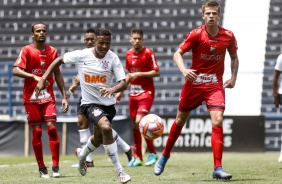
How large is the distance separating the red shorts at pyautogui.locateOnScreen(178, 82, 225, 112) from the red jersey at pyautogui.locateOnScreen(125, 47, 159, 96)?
3.48 meters

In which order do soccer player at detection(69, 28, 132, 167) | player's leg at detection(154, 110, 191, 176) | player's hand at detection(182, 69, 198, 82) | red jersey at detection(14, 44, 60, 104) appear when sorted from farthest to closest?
soccer player at detection(69, 28, 132, 167), red jersey at detection(14, 44, 60, 104), player's leg at detection(154, 110, 191, 176), player's hand at detection(182, 69, 198, 82)

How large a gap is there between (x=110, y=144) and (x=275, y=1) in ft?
51.8

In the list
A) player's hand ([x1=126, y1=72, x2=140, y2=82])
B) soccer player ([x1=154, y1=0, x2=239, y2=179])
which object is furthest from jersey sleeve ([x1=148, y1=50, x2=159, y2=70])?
soccer player ([x1=154, y1=0, x2=239, y2=179])

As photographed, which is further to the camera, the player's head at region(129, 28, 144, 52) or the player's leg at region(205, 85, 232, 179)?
the player's head at region(129, 28, 144, 52)

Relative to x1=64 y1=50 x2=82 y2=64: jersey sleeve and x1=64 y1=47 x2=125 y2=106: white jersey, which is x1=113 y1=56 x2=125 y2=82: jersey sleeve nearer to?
x1=64 y1=47 x2=125 y2=106: white jersey

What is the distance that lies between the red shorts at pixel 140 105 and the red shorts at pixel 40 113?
9.41ft

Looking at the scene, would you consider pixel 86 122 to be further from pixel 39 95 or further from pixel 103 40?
pixel 103 40

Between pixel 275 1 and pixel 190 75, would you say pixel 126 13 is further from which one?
pixel 190 75

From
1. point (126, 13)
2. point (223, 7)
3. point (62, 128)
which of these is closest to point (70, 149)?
point (62, 128)

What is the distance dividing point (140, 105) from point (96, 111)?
163 inches

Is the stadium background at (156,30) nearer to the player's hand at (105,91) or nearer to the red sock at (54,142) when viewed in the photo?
the red sock at (54,142)

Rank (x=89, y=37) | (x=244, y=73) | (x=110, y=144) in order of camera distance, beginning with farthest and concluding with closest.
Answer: (x=244, y=73) < (x=89, y=37) < (x=110, y=144)

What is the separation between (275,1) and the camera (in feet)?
75.0

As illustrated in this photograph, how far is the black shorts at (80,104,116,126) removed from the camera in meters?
8.27
